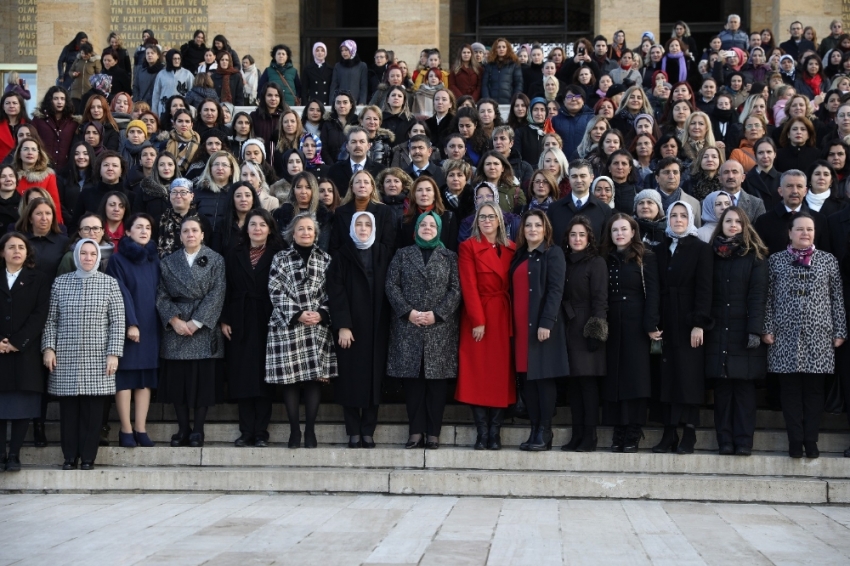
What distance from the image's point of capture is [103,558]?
264 inches

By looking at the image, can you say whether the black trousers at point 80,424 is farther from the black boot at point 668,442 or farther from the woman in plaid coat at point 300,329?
the black boot at point 668,442

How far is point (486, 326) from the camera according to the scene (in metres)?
10.1

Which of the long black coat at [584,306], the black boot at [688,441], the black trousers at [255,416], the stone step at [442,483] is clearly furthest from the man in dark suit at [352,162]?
the black boot at [688,441]

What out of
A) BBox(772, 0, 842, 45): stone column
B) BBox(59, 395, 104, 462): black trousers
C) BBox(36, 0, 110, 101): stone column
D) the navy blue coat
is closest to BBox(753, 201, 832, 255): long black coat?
the navy blue coat

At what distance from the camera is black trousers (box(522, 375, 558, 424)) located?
9.80 meters

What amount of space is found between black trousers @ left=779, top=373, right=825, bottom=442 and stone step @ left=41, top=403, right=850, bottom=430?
76 cm

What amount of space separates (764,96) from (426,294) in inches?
282

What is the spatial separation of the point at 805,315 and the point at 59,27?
17896mm

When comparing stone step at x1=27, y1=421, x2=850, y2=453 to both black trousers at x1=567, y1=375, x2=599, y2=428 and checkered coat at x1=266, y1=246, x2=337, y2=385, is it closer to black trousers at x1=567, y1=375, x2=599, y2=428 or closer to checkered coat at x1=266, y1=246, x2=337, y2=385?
black trousers at x1=567, y1=375, x2=599, y2=428

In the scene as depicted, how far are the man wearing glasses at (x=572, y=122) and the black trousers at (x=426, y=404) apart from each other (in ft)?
16.5

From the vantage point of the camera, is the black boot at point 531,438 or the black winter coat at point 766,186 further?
the black winter coat at point 766,186

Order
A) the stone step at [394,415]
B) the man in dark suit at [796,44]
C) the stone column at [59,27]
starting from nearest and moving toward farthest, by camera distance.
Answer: the stone step at [394,415]
the man in dark suit at [796,44]
the stone column at [59,27]

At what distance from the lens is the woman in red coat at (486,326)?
32.6 ft

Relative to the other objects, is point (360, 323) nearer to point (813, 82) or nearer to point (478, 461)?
point (478, 461)
